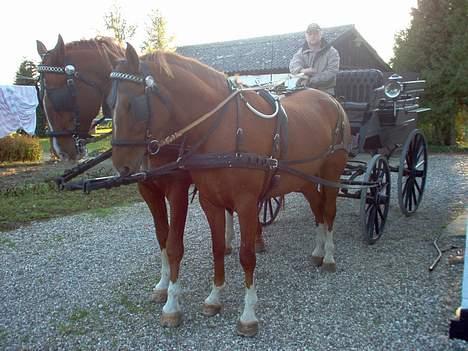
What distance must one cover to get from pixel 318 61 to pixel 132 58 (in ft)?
10.3

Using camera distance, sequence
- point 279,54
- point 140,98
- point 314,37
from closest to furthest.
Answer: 1. point 140,98
2. point 314,37
3. point 279,54

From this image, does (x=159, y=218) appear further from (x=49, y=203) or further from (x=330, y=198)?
(x=49, y=203)

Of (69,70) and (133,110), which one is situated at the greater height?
(69,70)

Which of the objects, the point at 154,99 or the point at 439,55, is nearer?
the point at 154,99

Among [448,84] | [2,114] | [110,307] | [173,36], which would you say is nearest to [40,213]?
[110,307]

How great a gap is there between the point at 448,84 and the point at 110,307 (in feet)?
49.6

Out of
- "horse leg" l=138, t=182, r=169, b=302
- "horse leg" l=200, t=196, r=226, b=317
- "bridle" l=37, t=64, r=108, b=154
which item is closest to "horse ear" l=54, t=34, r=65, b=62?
"bridle" l=37, t=64, r=108, b=154

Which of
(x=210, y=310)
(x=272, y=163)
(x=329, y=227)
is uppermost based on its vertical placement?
(x=272, y=163)

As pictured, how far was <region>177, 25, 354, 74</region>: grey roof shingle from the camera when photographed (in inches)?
745

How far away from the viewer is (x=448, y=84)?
50.0 ft

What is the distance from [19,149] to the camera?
13.6 meters

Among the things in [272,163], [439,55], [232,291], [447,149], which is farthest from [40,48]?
[447,149]

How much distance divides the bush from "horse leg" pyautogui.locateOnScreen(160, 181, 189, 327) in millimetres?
11936

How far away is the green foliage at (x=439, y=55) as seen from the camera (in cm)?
1499
